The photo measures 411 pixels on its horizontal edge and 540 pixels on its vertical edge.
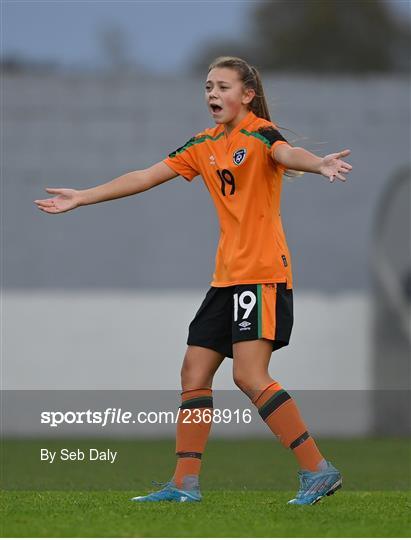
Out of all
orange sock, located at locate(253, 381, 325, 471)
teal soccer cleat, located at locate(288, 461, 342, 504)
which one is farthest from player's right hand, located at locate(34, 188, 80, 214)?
teal soccer cleat, located at locate(288, 461, 342, 504)

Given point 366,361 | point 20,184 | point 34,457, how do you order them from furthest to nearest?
point 20,184
point 366,361
point 34,457

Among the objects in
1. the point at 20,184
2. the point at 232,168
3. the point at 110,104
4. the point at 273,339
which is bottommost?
the point at 273,339

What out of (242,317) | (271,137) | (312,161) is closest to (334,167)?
(312,161)

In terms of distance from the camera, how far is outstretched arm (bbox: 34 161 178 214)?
6.01m

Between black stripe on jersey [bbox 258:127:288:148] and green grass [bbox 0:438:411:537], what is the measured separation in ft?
5.35

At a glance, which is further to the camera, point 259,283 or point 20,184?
point 20,184

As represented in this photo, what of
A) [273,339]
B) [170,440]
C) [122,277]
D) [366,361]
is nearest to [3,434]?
[170,440]

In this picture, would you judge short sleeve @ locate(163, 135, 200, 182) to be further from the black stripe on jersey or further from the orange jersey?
the black stripe on jersey

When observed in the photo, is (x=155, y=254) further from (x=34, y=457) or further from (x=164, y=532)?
(x=164, y=532)

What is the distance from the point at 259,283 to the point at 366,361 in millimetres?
8155

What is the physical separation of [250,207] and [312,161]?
0.45 metres

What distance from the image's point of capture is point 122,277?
50.1 feet

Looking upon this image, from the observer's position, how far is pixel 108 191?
6.12 metres
